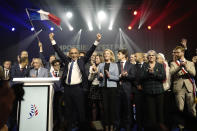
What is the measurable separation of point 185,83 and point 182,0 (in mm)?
4810

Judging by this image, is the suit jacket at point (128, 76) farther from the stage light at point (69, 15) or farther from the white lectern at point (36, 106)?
the stage light at point (69, 15)

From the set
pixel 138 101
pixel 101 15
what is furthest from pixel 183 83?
pixel 101 15

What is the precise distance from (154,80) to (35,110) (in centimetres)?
205

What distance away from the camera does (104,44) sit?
900 centimetres

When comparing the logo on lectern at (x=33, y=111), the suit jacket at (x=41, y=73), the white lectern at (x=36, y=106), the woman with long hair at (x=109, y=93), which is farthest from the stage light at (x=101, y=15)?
the logo on lectern at (x=33, y=111)

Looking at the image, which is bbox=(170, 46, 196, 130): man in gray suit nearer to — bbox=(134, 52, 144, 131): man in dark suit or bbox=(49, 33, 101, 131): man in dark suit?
bbox=(134, 52, 144, 131): man in dark suit

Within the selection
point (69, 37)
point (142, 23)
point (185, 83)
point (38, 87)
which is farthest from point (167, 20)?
point (38, 87)

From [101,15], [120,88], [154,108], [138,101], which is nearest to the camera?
[154,108]

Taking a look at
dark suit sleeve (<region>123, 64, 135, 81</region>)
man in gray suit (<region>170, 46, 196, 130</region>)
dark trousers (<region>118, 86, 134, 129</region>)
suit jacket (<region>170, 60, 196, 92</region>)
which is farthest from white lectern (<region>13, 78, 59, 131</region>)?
man in gray suit (<region>170, 46, 196, 130</region>)

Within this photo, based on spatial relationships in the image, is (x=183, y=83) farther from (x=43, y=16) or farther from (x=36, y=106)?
(x=43, y=16)

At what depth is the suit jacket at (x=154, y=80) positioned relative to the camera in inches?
146

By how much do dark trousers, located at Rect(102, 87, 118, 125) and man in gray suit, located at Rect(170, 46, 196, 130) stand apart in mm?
1218

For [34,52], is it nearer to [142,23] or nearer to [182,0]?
[142,23]

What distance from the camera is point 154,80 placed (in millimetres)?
3756
